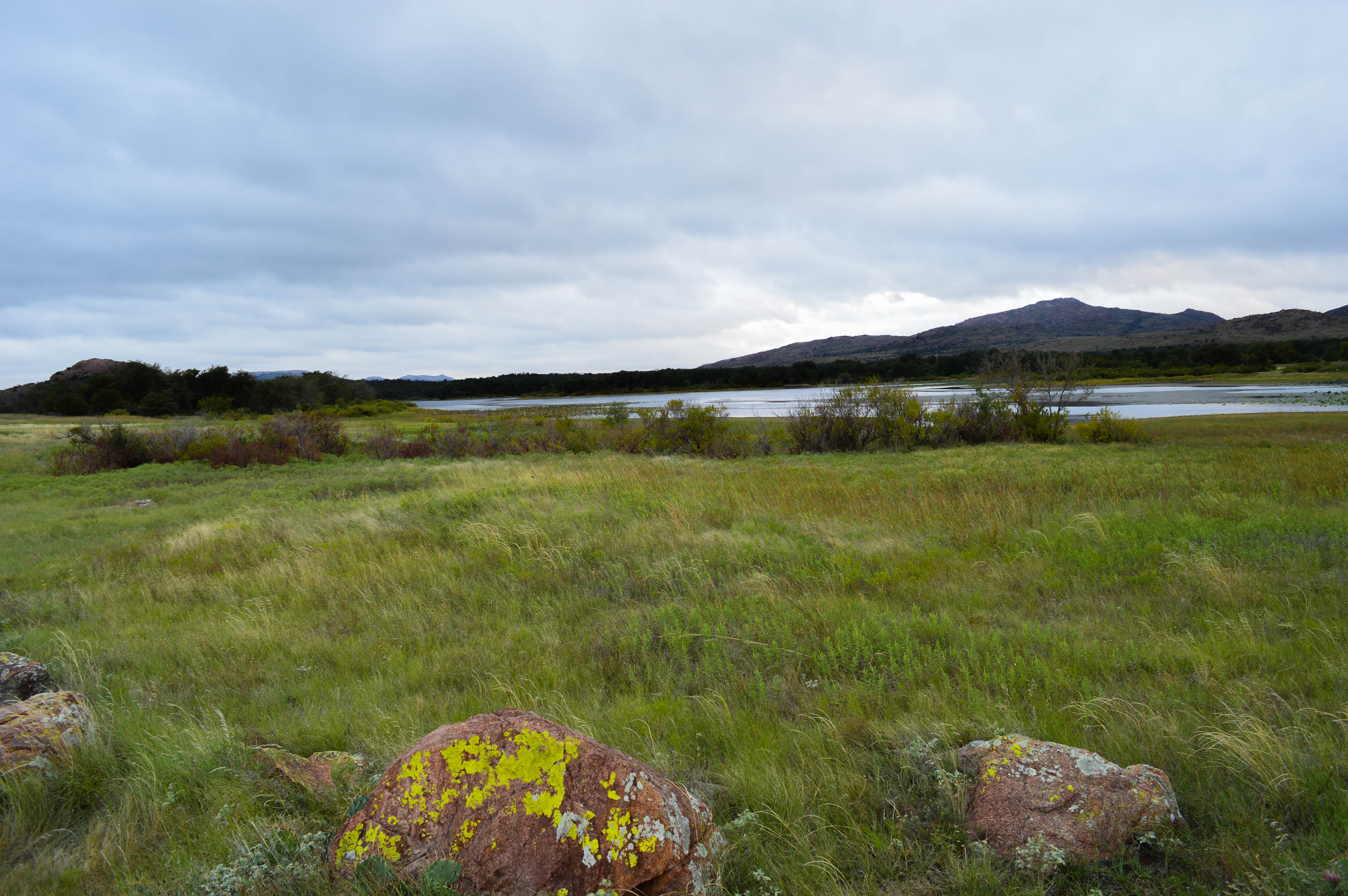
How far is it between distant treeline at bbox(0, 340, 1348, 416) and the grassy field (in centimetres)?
2238

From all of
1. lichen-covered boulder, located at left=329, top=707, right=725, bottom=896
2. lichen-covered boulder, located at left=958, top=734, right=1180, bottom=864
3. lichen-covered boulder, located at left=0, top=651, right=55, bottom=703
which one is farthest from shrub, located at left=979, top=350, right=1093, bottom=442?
lichen-covered boulder, located at left=0, top=651, right=55, bottom=703

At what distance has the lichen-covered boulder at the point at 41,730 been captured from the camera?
3463mm

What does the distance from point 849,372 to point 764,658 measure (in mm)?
109937

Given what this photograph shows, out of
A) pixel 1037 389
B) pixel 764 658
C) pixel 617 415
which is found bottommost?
pixel 764 658

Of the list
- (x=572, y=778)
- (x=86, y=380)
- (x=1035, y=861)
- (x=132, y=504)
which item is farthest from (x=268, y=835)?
(x=86, y=380)

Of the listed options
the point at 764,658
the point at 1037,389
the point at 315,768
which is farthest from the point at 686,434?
the point at 315,768

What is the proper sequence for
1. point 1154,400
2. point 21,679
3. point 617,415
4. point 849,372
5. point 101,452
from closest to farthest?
point 21,679 → point 101,452 → point 617,415 → point 1154,400 → point 849,372

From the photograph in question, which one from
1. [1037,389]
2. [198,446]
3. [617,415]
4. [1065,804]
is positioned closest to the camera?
[1065,804]

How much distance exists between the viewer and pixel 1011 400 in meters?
30.1

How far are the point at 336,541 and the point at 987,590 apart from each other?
31.2 feet

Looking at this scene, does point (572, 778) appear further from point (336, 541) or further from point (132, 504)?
point (132, 504)

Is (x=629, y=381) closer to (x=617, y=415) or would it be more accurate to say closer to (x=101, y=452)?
(x=617, y=415)

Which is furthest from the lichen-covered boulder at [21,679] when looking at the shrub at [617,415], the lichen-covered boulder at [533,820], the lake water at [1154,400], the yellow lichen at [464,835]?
the shrub at [617,415]

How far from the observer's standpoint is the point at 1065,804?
2660 mm
